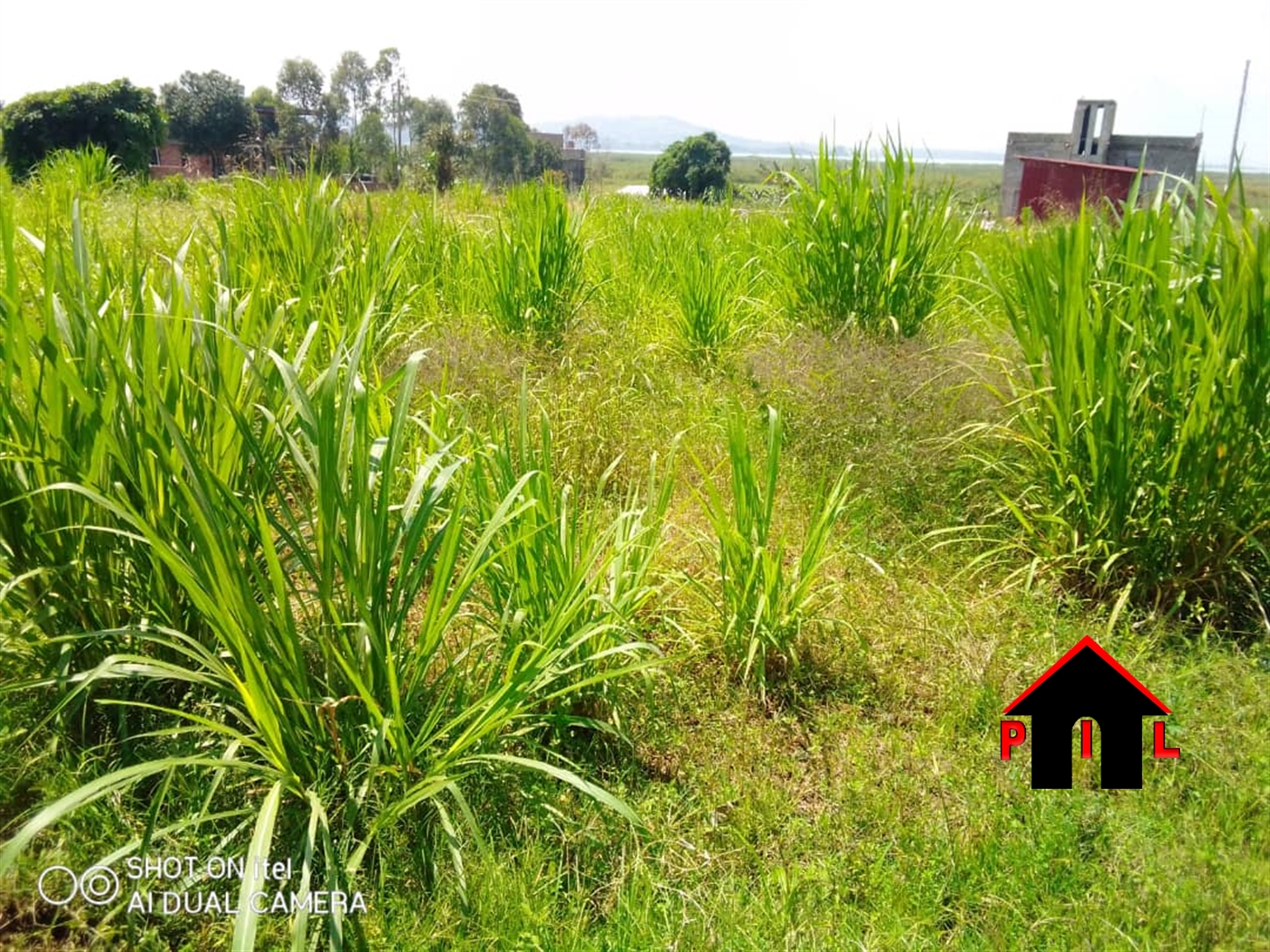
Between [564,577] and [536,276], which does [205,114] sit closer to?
[536,276]

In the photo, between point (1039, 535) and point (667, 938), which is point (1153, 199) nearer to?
point (1039, 535)

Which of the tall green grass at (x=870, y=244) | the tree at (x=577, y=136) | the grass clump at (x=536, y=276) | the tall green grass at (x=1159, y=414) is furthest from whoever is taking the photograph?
the tree at (x=577, y=136)

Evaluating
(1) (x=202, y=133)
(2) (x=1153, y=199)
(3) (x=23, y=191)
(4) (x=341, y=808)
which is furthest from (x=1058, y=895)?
(1) (x=202, y=133)

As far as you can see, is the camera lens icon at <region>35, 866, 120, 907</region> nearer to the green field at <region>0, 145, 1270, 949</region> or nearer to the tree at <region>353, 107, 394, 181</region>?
the green field at <region>0, 145, 1270, 949</region>

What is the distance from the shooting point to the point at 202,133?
35.9 meters

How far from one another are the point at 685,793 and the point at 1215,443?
158cm

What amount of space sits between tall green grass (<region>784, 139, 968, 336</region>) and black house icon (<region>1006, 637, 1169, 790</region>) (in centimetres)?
196

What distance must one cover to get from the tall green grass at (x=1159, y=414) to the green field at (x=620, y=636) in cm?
1

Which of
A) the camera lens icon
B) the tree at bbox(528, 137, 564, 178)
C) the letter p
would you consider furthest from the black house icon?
the tree at bbox(528, 137, 564, 178)

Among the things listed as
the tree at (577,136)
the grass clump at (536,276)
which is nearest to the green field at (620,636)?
the grass clump at (536,276)

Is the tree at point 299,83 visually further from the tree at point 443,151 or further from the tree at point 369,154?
the tree at point 369,154

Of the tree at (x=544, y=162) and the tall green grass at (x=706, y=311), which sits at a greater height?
the tree at (x=544, y=162)

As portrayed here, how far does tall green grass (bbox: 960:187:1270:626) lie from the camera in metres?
2.02

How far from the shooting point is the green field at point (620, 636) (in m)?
1.28
